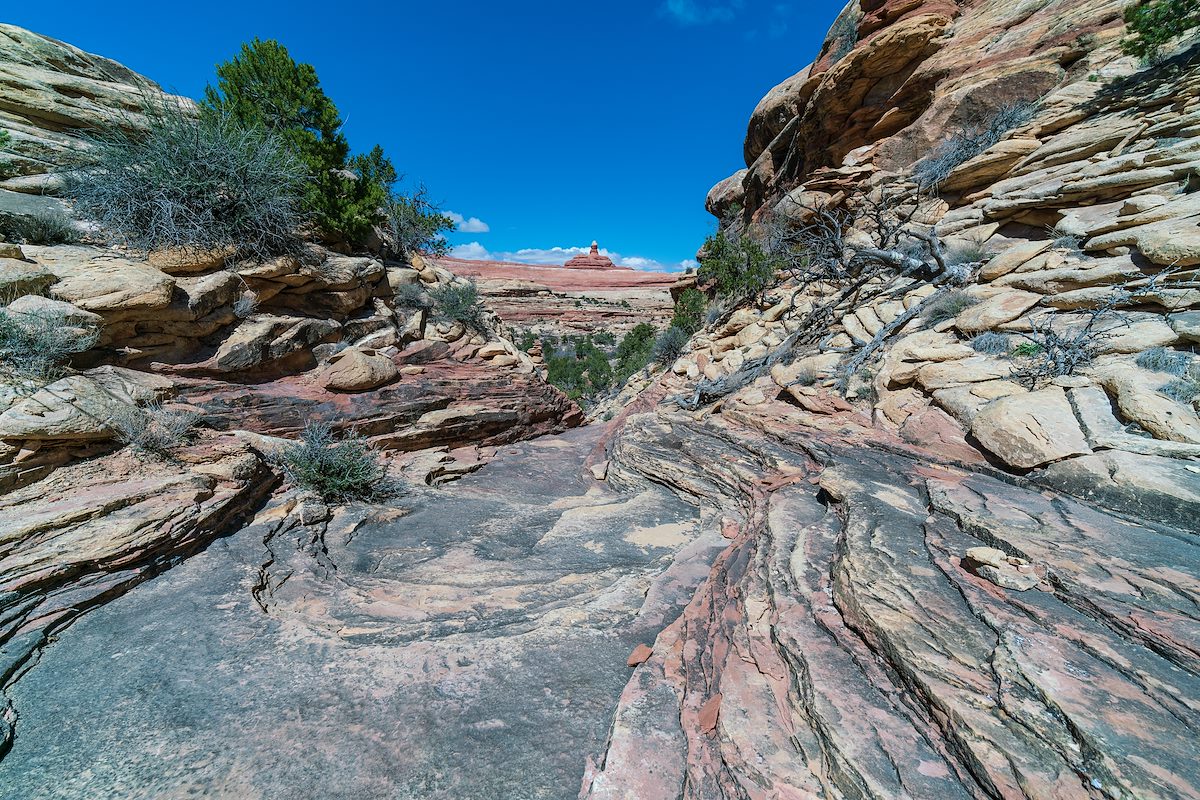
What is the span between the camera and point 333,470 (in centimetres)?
512

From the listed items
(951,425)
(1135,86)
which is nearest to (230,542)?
(951,425)

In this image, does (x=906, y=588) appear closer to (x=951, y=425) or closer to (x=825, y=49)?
(x=951, y=425)

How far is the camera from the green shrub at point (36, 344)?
3.92 m

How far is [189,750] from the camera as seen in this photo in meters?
2.07

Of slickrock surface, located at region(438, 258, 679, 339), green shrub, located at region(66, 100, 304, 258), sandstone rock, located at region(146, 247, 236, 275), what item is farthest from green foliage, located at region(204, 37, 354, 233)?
slickrock surface, located at region(438, 258, 679, 339)

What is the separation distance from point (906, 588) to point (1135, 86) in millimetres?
11523

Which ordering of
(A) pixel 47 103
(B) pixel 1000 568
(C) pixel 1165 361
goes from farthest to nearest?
(A) pixel 47 103 < (C) pixel 1165 361 < (B) pixel 1000 568

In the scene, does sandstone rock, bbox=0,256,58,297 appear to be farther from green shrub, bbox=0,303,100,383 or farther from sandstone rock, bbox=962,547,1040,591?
sandstone rock, bbox=962,547,1040,591

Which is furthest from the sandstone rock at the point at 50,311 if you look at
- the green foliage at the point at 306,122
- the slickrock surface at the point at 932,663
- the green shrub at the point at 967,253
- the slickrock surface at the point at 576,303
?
the slickrock surface at the point at 576,303

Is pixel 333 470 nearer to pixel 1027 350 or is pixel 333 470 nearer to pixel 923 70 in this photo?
pixel 1027 350

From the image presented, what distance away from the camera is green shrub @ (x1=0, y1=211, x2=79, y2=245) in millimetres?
4781

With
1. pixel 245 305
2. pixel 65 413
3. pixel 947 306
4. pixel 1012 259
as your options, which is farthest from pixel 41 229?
Answer: pixel 1012 259

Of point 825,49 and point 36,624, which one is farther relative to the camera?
point 825,49

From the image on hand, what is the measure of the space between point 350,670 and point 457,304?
24.3 feet
